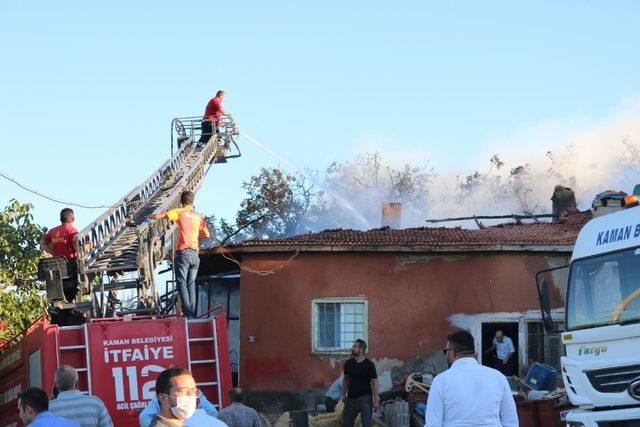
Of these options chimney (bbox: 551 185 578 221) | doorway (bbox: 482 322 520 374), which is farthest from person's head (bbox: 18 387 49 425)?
chimney (bbox: 551 185 578 221)

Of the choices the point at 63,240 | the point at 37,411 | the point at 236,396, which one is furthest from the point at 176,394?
the point at 63,240

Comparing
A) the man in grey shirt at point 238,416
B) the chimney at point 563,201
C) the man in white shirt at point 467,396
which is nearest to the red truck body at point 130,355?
the man in grey shirt at point 238,416

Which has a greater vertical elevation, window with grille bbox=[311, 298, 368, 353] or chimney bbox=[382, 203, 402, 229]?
chimney bbox=[382, 203, 402, 229]

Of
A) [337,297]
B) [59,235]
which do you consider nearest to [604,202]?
[59,235]

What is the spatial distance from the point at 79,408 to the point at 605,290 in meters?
6.21

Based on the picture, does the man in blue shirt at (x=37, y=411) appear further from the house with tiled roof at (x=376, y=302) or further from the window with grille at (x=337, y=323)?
the window with grille at (x=337, y=323)

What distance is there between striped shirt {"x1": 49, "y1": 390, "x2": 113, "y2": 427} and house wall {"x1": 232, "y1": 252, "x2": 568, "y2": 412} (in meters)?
13.5

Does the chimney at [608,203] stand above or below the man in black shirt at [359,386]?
above

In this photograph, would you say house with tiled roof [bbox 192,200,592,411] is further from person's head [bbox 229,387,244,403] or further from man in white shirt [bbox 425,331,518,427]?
man in white shirt [bbox 425,331,518,427]

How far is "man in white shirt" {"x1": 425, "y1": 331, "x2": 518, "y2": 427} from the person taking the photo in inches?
333

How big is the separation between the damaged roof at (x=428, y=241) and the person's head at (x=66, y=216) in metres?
6.50

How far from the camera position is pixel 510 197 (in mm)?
56344

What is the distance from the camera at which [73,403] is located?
9.62 metres

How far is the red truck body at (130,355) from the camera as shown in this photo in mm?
14531
